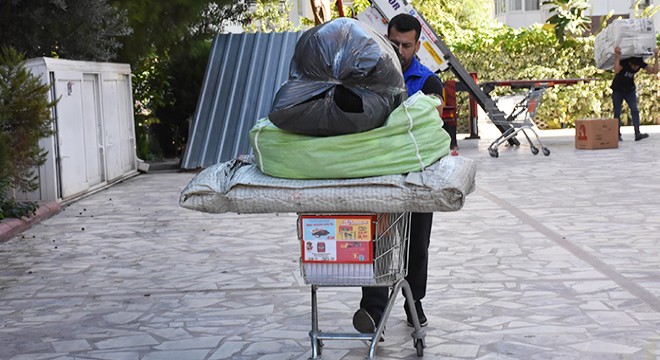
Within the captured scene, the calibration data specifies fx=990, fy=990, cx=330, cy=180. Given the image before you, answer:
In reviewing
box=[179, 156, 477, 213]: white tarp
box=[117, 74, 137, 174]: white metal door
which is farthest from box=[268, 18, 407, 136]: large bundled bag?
box=[117, 74, 137, 174]: white metal door

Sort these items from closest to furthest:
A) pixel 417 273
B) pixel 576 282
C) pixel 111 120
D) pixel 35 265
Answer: pixel 417 273 < pixel 576 282 < pixel 35 265 < pixel 111 120

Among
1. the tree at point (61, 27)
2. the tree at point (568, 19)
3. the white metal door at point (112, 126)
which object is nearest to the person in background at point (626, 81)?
the tree at point (568, 19)

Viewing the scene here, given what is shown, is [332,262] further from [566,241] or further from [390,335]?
[566,241]

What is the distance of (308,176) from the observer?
4520 millimetres

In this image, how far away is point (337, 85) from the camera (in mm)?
4547

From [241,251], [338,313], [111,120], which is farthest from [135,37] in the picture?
[338,313]

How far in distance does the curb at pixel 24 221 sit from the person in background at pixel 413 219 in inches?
212

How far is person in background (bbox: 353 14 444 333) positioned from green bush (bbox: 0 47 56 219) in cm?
393

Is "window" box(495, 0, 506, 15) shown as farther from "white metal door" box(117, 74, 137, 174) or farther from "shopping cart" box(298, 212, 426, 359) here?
"shopping cart" box(298, 212, 426, 359)

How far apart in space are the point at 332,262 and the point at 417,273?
1.03 metres

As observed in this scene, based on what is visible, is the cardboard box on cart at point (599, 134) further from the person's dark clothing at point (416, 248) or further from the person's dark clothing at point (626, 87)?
the person's dark clothing at point (416, 248)

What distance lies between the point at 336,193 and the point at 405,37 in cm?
143

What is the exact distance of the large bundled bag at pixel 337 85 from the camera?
451 centimetres

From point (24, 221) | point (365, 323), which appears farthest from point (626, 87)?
point (365, 323)
